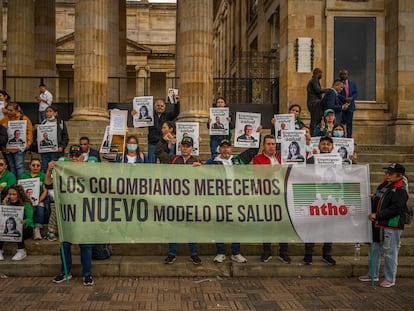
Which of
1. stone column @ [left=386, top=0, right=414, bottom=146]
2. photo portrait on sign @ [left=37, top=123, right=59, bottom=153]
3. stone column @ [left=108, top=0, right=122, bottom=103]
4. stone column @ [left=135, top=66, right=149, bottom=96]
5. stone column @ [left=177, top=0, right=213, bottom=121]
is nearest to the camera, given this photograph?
photo portrait on sign @ [left=37, top=123, right=59, bottom=153]

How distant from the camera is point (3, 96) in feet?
35.6

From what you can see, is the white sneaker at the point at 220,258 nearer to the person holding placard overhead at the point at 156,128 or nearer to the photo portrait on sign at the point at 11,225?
the photo portrait on sign at the point at 11,225

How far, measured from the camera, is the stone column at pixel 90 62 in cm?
1694

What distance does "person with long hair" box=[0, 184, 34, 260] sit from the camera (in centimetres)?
811

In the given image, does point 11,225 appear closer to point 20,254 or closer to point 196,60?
point 20,254

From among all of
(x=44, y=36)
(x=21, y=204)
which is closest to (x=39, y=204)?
(x=21, y=204)

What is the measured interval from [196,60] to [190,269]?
Result: 10274 millimetres

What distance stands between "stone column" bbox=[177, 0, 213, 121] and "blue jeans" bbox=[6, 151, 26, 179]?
7303mm

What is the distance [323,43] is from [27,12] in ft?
44.6

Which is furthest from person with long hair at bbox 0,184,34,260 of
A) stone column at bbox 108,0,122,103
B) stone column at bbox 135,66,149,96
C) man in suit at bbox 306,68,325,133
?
stone column at bbox 135,66,149,96

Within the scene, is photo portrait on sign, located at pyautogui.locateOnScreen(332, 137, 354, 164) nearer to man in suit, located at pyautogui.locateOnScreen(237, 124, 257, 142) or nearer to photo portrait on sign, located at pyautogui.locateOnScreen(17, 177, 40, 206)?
man in suit, located at pyautogui.locateOnScreen(237, 124, 257, 142)

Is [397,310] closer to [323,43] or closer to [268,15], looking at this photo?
[323,43]

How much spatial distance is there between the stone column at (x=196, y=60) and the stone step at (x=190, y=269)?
9326mm

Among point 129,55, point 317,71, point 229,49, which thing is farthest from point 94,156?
point 129,55
